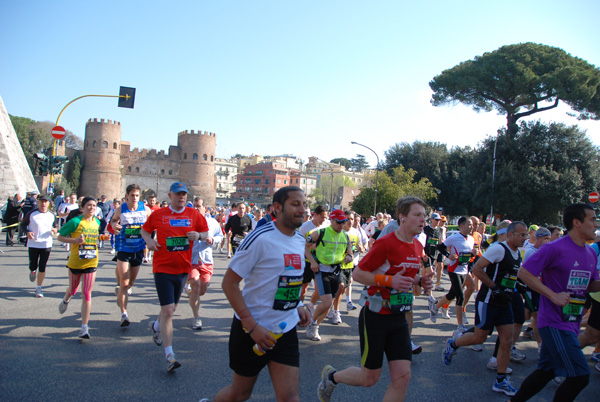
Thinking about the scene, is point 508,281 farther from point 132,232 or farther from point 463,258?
point 132,232

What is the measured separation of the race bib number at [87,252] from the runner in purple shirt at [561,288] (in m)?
4.94

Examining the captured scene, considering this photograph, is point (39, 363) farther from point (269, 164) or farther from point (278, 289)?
point (269, 164)

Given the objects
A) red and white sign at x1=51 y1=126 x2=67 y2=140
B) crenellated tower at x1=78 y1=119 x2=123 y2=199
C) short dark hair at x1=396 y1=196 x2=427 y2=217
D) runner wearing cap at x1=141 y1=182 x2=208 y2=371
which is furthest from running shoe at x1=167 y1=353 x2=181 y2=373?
crenellated tower at x1=78 y1=119 x2=123 y2=199

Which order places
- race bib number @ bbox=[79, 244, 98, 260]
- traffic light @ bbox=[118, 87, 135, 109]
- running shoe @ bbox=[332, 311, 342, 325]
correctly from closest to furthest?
race bib number @ bbox=[79, 244, 98, 260]
running shoe @ bbox=[332, 311, 342, 325]
traffic light @ bbox=[118, 87, 135, 109]

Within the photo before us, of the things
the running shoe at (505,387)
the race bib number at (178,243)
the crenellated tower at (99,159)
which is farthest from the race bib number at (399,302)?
the crenellated tower at (99,159)

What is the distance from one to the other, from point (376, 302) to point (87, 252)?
13.0ft

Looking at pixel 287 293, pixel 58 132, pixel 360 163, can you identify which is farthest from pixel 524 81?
pixel 360 163

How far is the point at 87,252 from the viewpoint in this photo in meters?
5.67

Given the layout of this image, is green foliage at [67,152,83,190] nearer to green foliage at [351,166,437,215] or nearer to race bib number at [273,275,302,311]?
green foliage at [351,166,437,215]

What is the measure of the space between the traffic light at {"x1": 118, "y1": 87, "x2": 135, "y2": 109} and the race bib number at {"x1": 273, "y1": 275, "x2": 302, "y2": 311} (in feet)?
53.9

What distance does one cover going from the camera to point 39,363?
14.9ft

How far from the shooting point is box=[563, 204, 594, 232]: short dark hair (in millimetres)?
3623

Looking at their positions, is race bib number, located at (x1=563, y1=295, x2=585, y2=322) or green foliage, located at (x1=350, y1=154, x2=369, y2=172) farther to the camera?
green foliage, located at (x1=350, y1=154, x2=369, y2=172)

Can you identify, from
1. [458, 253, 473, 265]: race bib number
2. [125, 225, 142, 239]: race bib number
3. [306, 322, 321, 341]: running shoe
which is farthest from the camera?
[458, 253, 473, 265]: race bib number
